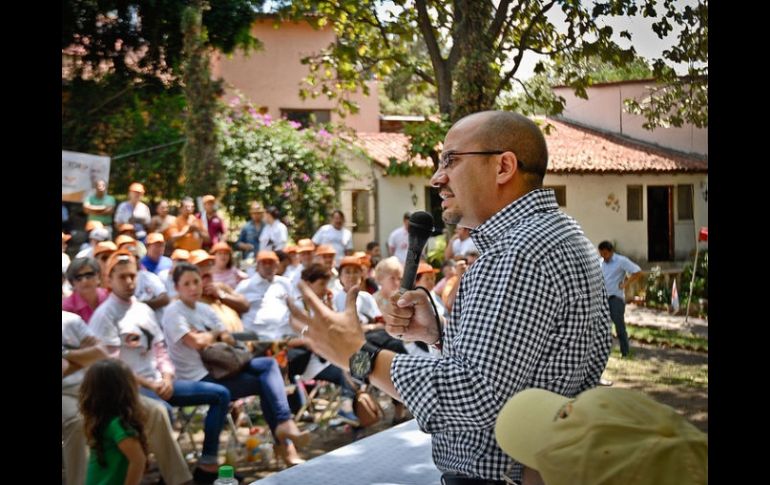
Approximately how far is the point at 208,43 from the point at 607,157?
291 cm

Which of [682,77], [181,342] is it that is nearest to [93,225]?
[181,342]

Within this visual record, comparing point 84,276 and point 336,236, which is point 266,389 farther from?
point 336,236

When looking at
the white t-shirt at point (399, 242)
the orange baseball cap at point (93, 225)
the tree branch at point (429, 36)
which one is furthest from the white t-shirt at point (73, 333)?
the white t-shirt at point (399, 242)

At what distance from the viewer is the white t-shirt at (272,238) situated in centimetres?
1077

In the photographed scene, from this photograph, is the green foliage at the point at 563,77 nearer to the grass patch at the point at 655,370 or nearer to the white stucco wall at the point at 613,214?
the white stucco wall at the point at 613,214

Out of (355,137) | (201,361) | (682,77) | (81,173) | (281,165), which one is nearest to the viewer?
(682,77)

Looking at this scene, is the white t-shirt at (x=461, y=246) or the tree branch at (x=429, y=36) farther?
the white t-shirt at (x=461, y=246)

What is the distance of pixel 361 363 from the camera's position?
1.77 meters

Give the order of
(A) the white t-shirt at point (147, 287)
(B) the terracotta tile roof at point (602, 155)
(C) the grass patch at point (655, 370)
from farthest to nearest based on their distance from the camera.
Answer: (A) the white t-shirt at point (147, 287), (C) the grass patch at point (655, 370), (B) the terracotta tile roof at point (602, 155)

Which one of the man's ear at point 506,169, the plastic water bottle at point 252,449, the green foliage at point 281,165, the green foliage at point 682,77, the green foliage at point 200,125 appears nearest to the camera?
the man's ear at point 506,169

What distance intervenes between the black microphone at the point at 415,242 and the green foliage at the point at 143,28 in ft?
7.24

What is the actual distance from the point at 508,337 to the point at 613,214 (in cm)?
218
